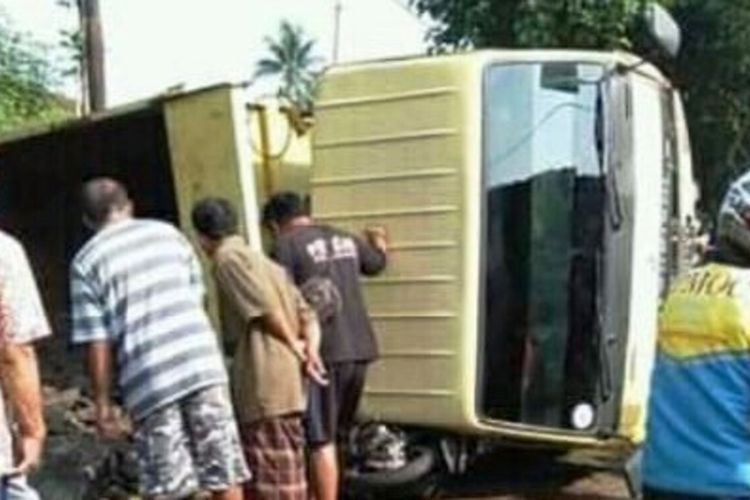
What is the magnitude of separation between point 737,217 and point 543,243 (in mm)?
4487

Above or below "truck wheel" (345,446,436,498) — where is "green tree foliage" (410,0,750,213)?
above

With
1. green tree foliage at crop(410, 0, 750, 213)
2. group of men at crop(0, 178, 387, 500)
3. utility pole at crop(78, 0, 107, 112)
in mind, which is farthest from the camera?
green tree foliage at crop(410, 0, 750, 213)

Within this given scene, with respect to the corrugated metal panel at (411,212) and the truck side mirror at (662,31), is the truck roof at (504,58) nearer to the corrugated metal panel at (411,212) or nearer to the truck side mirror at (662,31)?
the corrugated metal panel at (411,212)

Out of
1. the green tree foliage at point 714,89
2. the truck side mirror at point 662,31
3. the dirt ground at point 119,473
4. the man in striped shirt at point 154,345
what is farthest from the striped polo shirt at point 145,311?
the green tree foliage at point 714,89

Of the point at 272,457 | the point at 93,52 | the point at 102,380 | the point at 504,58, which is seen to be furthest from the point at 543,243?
the point at 93,52

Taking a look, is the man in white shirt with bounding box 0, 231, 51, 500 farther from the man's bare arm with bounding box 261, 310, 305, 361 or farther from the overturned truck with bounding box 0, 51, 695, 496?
the overturned truck with bounding box 0, 51, 695, 496

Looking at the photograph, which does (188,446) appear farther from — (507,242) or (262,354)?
(507,242)

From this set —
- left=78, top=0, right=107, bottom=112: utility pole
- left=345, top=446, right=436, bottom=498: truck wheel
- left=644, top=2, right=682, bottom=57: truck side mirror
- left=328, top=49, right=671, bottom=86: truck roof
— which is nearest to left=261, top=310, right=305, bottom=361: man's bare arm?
left=345, top=446, right=436, bottom=498: truck wheel

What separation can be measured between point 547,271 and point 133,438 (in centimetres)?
251

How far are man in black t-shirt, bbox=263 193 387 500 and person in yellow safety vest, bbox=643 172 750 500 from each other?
3960 mm

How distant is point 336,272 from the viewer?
7.55m

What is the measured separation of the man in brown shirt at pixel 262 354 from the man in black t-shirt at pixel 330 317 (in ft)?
1.34

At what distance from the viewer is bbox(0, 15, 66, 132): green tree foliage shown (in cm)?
1773

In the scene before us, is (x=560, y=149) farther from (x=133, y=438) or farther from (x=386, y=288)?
(x=133, y=438)
